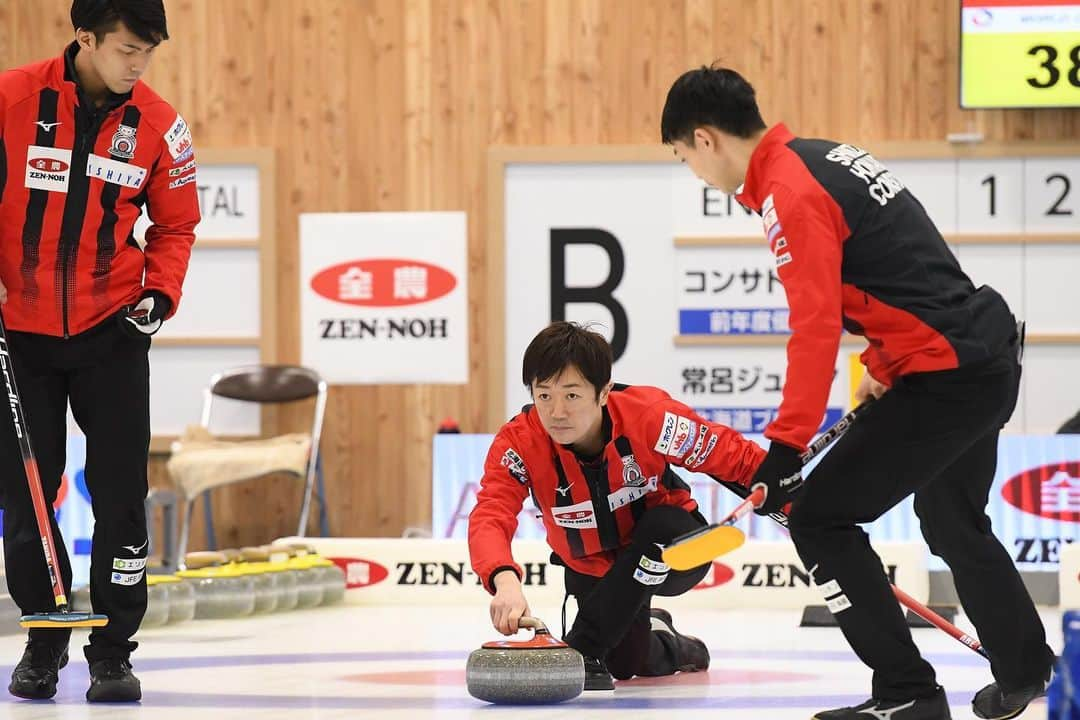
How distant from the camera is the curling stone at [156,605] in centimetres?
551

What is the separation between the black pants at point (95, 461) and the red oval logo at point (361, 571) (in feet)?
9.72

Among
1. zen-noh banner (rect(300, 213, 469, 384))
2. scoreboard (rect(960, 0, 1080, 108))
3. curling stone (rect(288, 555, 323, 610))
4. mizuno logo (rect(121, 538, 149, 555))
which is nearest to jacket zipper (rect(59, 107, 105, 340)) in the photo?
mizuno logo (rect(121, 538, 149, 555))

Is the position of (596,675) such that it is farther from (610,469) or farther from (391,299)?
(391,299)

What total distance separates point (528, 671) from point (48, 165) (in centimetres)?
161

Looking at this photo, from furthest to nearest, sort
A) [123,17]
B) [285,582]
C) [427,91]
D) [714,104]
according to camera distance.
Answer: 1. [427,91]
2. [285,582]
3. [123,17]
4. [714,104]

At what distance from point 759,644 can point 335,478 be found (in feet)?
14.0

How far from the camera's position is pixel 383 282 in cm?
879

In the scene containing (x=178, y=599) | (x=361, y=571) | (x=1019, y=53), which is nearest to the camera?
(x=178, y=599)

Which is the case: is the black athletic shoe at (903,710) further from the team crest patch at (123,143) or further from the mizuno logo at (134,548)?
the team crest patch at (123,143)

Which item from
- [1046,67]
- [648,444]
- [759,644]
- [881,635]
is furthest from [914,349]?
[1046,67]

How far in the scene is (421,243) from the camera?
8773 millimetres

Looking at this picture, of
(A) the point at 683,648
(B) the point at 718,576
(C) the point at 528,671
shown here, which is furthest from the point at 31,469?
(B) the point at 718,576

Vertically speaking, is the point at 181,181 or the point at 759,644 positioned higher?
the point at 181,181

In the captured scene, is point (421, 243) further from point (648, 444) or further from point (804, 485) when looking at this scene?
point (804, 485)
